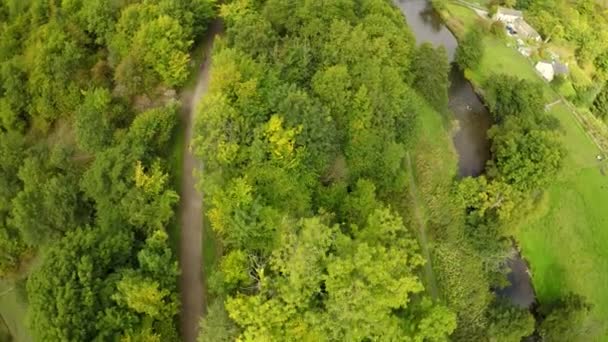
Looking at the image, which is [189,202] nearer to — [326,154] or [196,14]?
[326,154]

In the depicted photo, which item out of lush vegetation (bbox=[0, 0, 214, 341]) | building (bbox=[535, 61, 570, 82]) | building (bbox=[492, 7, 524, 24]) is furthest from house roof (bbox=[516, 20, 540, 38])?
lush vegetation (bbox=[0, 0, 214, 341])

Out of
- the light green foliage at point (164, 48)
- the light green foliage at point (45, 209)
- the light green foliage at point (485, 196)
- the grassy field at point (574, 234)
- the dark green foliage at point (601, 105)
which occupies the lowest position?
the grassy field at point (574, 234)

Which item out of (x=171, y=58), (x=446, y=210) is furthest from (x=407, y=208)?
(x=171, y=58)

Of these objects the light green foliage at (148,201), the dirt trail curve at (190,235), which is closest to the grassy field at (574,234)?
the dirt trail curve at (190,235)

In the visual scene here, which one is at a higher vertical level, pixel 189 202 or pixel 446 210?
pixel 189 202

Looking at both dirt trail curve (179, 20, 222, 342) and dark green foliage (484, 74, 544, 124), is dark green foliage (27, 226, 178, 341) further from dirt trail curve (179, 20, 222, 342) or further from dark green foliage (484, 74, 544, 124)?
dark green foliage (484, 74, 544, 124)

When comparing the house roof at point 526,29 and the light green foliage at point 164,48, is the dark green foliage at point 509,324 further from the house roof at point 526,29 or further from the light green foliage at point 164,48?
the house roof at point 526,29
